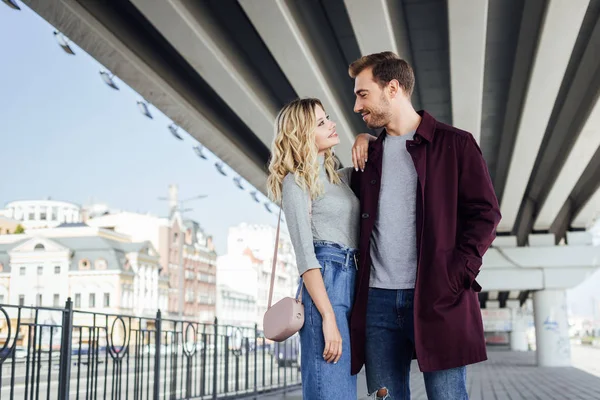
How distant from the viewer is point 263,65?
34.7 ft

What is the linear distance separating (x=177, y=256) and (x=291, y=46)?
89.8m

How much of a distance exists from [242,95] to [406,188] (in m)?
7.35

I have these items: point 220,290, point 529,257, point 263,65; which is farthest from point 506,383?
point 220,290

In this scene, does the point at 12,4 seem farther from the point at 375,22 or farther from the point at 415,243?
the point at 415,243

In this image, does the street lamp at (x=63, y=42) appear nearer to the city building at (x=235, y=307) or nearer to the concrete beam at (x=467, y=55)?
the concrete beam at (x=467, y=55)

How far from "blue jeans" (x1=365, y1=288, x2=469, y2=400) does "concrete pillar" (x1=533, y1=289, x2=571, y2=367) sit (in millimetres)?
25552

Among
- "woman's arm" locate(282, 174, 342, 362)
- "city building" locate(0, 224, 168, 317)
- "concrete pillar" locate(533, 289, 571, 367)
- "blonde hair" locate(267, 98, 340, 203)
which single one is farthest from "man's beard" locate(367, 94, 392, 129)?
"city building" locate(0, 224, 168, 317)

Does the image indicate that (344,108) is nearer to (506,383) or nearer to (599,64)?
(599,64)

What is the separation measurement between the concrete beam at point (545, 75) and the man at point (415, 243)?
518 centimetres

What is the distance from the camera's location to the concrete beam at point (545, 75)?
7.78m

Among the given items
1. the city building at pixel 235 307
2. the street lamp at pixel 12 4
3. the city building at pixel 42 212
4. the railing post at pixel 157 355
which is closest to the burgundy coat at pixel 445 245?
the street lamp at pixel 12 4

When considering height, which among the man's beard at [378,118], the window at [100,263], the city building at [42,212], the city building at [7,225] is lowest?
the man's beard at [378,118]

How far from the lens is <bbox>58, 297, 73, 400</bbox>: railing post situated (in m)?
6.75

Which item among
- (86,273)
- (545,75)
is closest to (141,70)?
(545,75)
